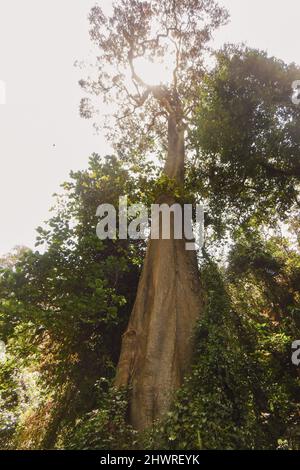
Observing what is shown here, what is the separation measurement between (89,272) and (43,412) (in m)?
4.54

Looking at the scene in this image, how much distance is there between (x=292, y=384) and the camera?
33.7 feet

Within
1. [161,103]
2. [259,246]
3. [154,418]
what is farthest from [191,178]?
[154,418]

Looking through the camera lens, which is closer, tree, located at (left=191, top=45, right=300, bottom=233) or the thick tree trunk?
the thick tree trunk

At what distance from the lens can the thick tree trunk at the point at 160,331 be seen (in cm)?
725

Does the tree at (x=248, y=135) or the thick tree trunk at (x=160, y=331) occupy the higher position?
the tree at (x=248, y=135)

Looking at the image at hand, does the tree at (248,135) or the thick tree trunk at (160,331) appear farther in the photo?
the tree at (248,135)

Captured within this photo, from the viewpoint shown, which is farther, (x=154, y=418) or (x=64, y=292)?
(x=64, y=292)

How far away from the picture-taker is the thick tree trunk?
725cm

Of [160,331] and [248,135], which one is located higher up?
[248,135]

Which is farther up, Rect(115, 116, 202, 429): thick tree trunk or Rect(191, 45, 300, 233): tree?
Rect(191, 45, 300, 233): tree

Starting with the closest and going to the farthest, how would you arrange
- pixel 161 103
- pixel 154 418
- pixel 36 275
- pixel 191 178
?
pixel 154 418 < pixel 36 275 < pixel 191 178 < pixel 161 103

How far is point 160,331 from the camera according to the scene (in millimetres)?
8227

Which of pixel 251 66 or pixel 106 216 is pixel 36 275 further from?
pixel 251 66

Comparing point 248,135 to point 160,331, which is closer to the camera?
point 160,331
